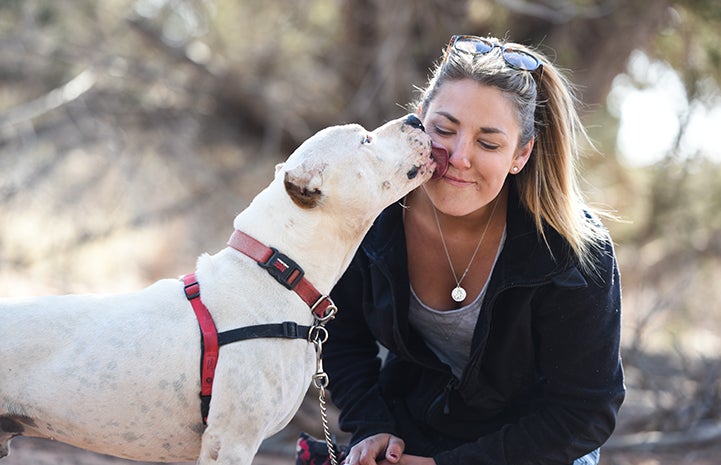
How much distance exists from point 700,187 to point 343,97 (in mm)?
4393

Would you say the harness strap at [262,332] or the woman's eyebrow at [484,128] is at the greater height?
the woman's eyebrow at [484,128]

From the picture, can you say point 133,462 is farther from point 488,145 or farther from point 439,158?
point 488,145

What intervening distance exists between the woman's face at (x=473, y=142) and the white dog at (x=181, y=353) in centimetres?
38

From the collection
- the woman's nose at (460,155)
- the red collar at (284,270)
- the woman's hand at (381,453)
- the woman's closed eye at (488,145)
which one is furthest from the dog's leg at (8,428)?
the woman's closed eye at (488,145)

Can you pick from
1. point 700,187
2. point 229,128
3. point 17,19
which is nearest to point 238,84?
point 229,128

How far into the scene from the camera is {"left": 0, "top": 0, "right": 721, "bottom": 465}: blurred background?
768cm

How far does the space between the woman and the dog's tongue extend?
0.03 m

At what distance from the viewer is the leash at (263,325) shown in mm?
2553

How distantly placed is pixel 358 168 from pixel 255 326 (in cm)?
70

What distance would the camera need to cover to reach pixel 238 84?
27.4 ft

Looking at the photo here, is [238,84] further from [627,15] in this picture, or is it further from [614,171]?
[614,171]

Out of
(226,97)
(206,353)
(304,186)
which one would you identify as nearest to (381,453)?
(206,353)

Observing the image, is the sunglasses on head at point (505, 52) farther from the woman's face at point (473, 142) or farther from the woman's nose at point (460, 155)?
the woman's nose at point (460, 155)

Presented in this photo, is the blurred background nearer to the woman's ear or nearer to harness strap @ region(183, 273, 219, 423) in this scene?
the woman's ear
